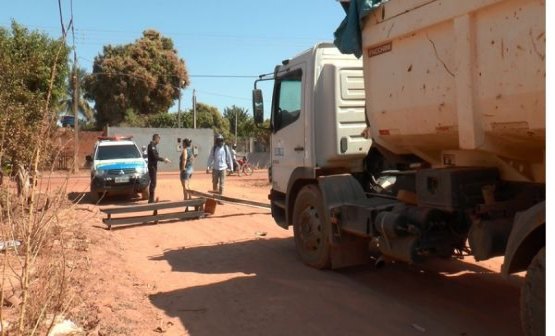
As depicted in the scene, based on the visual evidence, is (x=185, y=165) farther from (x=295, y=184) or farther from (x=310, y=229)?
(x=310, y=229)

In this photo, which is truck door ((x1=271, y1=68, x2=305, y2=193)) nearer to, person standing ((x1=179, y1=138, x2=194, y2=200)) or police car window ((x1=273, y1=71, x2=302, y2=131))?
police car window ((x1=273, y1=71, x2=302, y2=131))

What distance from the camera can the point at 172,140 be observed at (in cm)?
3441

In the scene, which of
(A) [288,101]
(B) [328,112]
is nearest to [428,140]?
(B) [328,112]

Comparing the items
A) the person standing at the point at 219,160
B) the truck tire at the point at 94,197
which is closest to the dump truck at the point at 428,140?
the person standing at the point at 219,160

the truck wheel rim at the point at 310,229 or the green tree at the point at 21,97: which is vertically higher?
the green tree at the point at 21,97

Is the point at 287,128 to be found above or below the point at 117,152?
above

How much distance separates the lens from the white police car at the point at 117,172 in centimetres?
1480

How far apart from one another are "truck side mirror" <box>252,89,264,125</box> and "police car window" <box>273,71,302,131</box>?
8.6 inches

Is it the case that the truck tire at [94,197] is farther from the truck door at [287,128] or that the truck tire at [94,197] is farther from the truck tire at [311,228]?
the truck tire at [311,228]

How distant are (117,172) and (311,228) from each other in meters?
9.79

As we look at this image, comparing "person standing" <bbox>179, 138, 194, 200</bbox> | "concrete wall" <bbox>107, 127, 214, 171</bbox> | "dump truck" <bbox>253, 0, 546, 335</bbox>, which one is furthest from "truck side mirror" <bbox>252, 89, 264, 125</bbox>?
"concrete wall" <bbox>107, 127, 214, 171</bbox>

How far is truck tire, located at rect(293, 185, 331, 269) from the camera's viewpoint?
636 cm

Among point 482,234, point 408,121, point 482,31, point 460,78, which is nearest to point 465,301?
point 482,234

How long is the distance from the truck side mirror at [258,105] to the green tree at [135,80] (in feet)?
109
